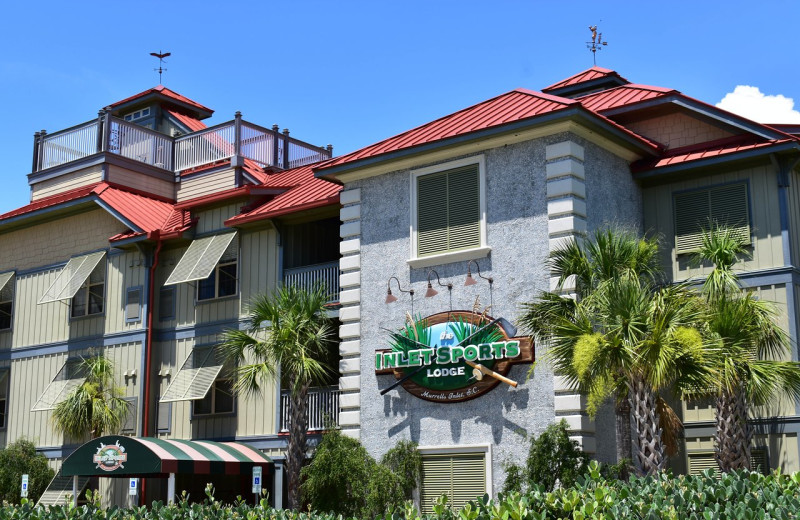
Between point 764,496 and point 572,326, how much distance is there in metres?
8.21

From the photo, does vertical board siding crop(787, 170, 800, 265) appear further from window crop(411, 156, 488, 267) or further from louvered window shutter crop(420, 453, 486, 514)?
louvered window shutter crop(420, 453, 486, 514)

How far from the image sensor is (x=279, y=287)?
25.4 metres

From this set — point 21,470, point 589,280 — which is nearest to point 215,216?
point 21,470

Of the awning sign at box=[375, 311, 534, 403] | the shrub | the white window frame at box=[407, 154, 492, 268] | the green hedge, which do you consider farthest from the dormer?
the green hedge

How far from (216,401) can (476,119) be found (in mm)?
10414

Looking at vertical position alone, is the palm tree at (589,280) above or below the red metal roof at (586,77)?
below

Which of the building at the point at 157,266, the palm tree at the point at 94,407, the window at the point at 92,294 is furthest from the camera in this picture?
the window at the point at 92,294

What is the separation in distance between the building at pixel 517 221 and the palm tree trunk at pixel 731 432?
60.8 inches

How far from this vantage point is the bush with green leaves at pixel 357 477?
65.8ft

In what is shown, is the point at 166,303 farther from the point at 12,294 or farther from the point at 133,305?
the point at 12,294

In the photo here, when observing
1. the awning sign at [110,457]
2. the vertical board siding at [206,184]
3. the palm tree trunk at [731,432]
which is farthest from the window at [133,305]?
the palm tree trunk at [731,432]

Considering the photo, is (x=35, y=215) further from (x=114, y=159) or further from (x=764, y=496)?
(x=764, y=496)

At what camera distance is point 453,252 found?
20891 millimetres

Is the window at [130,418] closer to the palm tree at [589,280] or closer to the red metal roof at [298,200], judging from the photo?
the red metal roof at [298,200]
